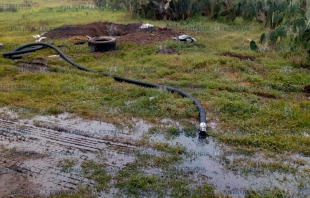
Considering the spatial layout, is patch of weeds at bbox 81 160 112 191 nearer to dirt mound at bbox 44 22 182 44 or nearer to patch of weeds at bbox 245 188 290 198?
patch of weeds at bbox 245 188 290 198

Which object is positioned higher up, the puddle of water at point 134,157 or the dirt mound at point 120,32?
the dirt mound at point 120,32

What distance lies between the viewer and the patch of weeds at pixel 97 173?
3023mm

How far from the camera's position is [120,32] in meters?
9.26

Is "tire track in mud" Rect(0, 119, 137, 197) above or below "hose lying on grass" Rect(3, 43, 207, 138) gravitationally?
below

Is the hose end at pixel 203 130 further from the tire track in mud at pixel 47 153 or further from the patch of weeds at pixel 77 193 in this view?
the patch of weeds at pixel 77 193

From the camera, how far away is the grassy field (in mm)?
3838

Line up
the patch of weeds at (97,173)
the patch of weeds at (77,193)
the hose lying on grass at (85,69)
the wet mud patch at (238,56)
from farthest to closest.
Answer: the wet mud patch at (238,56), the hose lying on grass at (85,69), the patch of weeds at (97,173), the patch of weeds at (77,193)

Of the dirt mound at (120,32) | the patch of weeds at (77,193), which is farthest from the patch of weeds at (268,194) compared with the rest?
the dirt mound at (120,32)

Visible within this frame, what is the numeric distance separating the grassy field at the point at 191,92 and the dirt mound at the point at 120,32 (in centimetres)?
71

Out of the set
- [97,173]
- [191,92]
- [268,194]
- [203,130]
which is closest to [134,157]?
[97,173]

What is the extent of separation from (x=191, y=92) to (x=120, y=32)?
4.86 meters

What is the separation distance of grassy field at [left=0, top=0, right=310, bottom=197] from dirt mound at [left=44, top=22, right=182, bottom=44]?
0.71 meters

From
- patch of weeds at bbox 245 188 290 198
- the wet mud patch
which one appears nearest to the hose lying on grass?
patch of weeds at bbox 245 188 290 198

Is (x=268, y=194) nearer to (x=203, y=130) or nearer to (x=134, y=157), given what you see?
(x=203, y=130)
